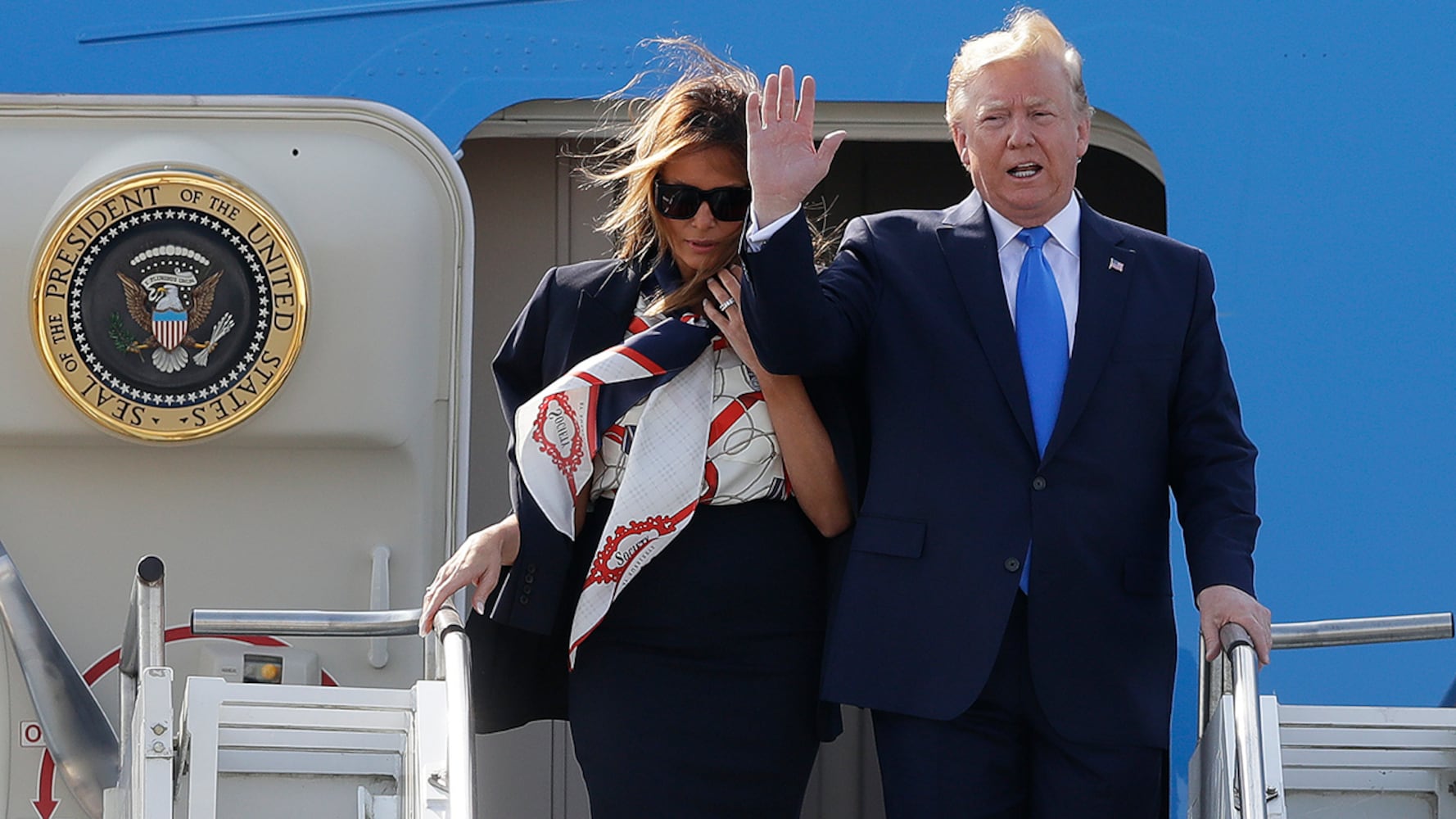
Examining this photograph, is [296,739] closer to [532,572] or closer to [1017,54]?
[532,572]

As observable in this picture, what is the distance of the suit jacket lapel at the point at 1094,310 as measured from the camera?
2297mm

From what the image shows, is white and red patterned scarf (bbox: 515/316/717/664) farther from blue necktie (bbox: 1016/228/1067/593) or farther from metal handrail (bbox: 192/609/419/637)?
blue necktie (bbox: 1016/228/1067/593)

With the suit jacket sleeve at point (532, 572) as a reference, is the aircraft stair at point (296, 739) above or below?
below

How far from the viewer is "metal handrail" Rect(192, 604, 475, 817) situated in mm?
2045

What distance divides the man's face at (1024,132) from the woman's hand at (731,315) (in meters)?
0.34

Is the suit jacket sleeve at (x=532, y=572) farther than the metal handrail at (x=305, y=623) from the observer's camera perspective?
Yes

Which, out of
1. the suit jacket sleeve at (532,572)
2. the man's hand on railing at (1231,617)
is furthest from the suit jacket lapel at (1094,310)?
the suit jacket sleeve at (532,572)

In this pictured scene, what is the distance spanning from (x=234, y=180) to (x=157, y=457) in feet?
1.55

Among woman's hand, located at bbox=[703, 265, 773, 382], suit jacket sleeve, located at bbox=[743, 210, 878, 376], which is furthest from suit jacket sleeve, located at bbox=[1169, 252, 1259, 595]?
woman's hand, located at bbox=[703, 265, 773, 382]

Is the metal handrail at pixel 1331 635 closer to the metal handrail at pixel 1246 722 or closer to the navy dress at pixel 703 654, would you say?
the metal handrail at pixel 1246 722

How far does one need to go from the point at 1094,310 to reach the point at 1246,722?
21.0 inches

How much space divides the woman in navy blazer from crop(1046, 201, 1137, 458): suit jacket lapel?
0.97ft

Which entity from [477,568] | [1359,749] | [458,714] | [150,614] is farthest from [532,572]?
[1359,749]

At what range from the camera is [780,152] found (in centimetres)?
222
